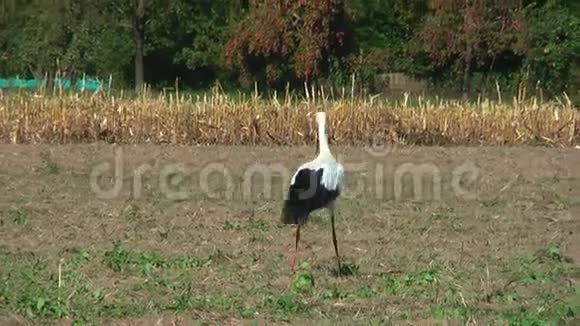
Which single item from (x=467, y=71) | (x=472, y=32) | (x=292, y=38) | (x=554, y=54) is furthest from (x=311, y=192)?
(x=554, y=54)

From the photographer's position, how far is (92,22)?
49.5 metres

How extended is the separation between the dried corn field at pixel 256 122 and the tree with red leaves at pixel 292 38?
14.0m

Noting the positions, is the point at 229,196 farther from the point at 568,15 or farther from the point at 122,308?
the point at 568,15

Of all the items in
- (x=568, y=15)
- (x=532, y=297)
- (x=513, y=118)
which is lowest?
(x=532, y=297)

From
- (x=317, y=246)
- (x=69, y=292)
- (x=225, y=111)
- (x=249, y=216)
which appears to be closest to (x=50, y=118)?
(x=225, y=111)

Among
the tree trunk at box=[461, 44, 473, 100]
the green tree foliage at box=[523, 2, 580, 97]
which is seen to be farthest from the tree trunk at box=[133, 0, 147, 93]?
the green tree foliage at box=[523, 2, 580, 97]

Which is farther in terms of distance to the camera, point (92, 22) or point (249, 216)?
point (92, 22)

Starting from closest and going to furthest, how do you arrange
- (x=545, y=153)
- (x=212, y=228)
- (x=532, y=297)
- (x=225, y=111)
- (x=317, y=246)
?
(x=532, y=297), (x=317, y=246), (x=212, y=228), (x=545, y=153), (x=225, y=111)

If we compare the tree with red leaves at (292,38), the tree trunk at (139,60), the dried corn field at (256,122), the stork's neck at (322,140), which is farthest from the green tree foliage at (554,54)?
the stork's neck at (322,140)

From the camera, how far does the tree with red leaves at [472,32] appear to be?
40188 millimetres

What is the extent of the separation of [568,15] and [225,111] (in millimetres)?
25502

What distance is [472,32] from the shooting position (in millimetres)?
40188

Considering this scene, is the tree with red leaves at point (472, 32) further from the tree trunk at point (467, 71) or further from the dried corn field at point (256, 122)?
the dried corn field at point (256, 122)

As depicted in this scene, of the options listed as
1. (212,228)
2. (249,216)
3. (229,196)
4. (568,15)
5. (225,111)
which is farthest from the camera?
(568,15)
